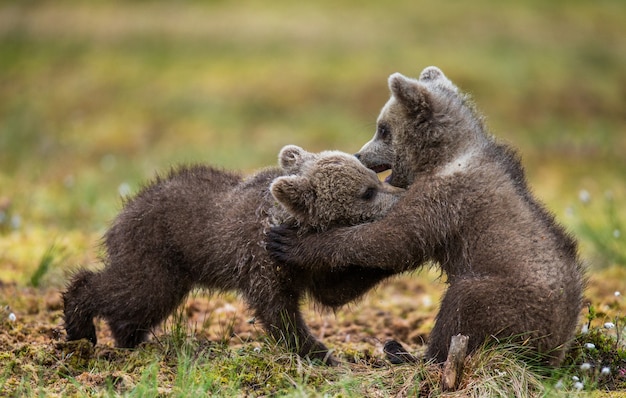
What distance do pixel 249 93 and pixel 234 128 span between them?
6.42 ft

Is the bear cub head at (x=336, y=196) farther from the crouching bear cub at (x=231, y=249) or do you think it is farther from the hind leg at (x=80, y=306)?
the hind leg at (x=80, y=306)

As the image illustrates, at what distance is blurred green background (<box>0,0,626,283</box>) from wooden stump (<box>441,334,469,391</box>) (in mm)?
4832

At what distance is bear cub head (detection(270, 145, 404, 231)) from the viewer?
20.4 feet

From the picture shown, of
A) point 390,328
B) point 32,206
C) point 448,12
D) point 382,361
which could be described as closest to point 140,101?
point 32,206

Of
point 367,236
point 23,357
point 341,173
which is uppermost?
point 341,173

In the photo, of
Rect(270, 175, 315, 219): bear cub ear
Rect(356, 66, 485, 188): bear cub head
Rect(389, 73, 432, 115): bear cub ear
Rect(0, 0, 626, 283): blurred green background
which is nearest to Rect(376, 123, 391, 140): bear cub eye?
Rect(356, 66, 485, 188): bear cub head

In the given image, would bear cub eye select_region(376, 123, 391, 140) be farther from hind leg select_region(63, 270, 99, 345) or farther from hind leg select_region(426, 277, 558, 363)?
hind leg select_region(63, 270, 99, 345)

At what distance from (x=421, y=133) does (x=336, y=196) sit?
0.81 metres

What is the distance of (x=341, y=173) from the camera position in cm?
629

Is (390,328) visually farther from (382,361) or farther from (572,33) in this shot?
(572,33)

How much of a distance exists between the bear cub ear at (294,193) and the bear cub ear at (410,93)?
945 mm

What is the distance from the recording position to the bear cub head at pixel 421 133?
6.25m

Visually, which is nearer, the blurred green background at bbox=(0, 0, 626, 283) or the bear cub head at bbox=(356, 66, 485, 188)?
the bear cub head at bbox=(356, 66, 485, 188)

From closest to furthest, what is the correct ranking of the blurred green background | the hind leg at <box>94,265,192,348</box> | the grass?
the grass, the hind leg at <box>94,265,192,348</box>, the blurred green background
